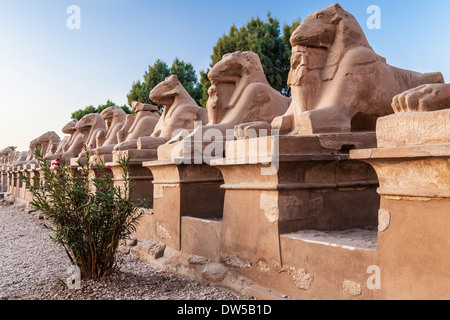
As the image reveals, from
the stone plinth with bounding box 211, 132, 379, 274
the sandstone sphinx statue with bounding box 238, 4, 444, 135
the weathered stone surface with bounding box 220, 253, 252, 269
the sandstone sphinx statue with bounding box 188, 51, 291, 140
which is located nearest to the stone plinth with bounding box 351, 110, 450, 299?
the stone plinth with bounding box 211, 132, 379, 274

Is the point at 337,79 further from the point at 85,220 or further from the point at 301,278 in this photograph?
the point at 85,220

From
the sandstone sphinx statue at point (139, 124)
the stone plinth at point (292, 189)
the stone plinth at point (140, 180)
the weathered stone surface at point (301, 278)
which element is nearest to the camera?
the weathered stone surface at point (301, 278)

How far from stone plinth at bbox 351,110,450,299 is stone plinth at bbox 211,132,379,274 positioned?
768 mm

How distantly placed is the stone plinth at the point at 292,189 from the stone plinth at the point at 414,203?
77 centimetres

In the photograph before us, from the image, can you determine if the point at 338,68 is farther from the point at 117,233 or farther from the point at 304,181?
the point at 117,233

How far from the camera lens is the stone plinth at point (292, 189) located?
3146 mm

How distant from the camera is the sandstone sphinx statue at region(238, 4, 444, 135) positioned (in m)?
3.62

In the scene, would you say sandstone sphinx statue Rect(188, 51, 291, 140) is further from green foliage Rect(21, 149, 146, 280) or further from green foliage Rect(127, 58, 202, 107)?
green foliage Rect(127, 58, 202, 107)

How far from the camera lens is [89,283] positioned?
3.74 meters

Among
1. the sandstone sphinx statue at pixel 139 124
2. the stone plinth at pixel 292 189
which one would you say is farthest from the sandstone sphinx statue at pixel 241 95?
the sandstone sphinx statue at pixel 139 124

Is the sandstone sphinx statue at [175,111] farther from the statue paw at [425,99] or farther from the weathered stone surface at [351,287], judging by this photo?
the statue paw at [425,99]

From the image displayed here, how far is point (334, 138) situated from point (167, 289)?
196 centimetres

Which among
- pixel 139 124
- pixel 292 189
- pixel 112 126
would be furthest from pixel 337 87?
pixel 112 126
